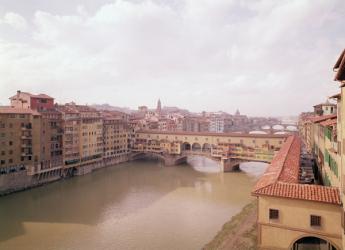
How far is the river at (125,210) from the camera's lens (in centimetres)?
2088

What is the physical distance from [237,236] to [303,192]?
6.84m

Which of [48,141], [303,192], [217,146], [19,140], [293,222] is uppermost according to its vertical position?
[19,140]

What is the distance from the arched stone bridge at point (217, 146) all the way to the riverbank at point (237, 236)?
20559 millimetres

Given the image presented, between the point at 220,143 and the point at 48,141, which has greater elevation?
the point at 48,141

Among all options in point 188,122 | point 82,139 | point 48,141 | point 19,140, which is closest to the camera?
point 19,140

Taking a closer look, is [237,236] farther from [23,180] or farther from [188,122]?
[188,122]

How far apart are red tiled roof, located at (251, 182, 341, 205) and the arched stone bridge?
99.7 ft

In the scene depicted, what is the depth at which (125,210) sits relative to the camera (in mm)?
27438

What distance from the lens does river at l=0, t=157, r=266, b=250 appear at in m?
20.9

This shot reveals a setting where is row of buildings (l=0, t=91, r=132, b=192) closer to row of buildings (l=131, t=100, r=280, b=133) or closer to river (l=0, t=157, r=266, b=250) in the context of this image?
river (l=0, t=157, r=266, b=250)

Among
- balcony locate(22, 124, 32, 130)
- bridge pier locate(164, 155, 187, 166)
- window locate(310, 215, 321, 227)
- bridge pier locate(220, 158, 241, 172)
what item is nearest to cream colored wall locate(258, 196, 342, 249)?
window locate(310, 215, 321, 227)

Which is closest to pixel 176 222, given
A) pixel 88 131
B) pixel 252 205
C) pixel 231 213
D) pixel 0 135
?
pixel 231 213

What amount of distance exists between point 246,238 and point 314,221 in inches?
237

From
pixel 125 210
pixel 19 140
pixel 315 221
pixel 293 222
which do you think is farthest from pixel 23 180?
pixel 315 221
